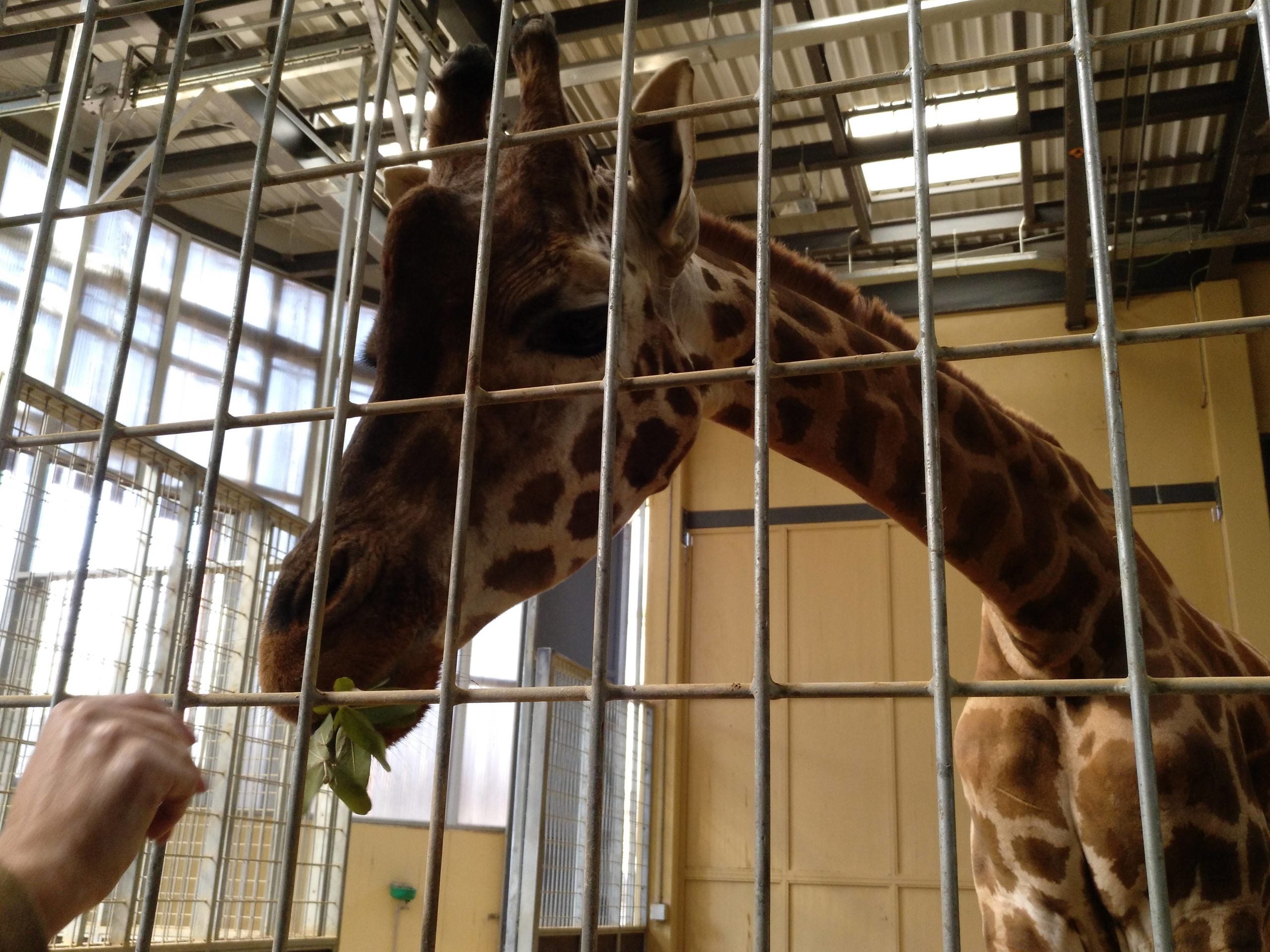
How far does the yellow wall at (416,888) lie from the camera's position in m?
5.36

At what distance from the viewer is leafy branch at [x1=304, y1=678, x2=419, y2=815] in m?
1.11

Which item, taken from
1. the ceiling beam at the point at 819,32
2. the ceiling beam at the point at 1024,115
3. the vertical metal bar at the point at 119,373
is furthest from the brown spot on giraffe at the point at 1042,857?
the ceiling beam at the point at 1024,115

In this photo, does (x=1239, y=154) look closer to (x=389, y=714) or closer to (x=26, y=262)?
(x=389, y=714)

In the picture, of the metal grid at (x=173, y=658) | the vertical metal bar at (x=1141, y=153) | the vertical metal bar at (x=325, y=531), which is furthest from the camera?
the vertical metal bar at (x=1141, y=153)

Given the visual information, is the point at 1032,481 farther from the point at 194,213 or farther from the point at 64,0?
the point at 194,213

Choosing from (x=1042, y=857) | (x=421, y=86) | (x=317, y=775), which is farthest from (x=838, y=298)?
(x=421, y=86)

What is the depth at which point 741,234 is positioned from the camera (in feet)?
7.28

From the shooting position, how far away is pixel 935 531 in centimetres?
91

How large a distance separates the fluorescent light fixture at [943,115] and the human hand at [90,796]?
612cm

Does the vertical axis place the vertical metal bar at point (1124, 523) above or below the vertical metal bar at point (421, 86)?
below

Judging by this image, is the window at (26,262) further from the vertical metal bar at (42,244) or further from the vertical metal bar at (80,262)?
the vertical metal bar at (42,244)

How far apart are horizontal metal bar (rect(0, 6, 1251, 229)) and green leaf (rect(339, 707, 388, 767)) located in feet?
1.98

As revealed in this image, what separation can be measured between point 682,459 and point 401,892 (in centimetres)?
458

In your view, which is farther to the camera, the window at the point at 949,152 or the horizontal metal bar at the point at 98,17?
the window at the point at 949,152
